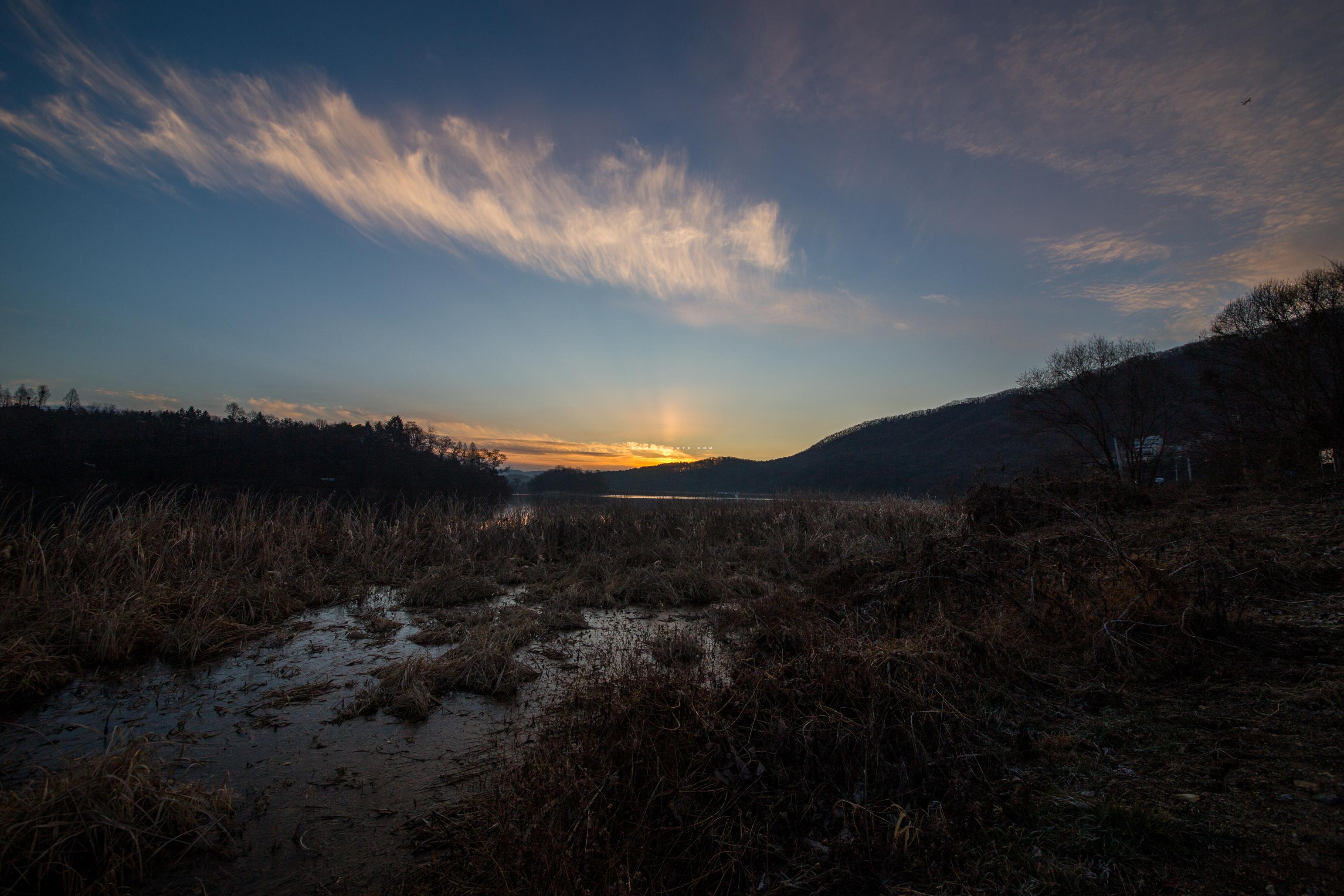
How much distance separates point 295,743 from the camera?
170 inches

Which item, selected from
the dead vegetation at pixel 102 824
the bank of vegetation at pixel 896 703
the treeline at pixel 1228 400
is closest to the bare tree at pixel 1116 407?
the treeline at pixel 1228 400

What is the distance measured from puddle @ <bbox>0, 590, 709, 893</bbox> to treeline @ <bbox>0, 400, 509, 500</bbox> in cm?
1918

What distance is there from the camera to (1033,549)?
599 centimetres

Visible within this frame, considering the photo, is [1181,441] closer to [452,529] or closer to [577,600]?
[577,600]

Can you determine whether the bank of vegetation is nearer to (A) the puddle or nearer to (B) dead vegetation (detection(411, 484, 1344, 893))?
(B) dead vegetation (detection(411, 484, 1344, 893))

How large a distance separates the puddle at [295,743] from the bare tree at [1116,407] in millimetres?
31455

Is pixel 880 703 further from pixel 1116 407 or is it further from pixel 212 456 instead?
pixel 212 456

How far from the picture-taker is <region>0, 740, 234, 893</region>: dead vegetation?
2.59 metres

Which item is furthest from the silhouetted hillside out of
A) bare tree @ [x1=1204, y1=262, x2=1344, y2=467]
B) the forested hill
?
bare tree @ [x1=1204, y1=262, x2=1344, y2=467]

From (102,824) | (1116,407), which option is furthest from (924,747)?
(1116,407)

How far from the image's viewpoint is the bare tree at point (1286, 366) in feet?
39.4

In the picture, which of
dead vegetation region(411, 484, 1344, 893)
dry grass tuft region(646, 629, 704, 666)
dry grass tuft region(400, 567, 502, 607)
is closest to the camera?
dead vegetation region(411, 484, 1344, 893)

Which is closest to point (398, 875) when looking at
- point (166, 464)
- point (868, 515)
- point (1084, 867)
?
point (1084, 867)

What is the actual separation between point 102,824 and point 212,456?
50.6 meters
